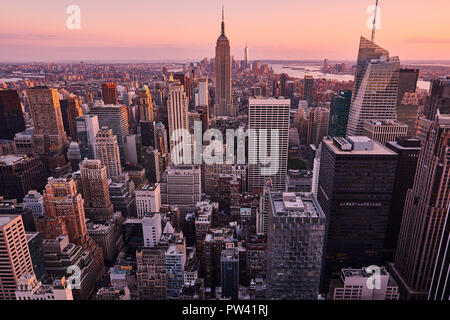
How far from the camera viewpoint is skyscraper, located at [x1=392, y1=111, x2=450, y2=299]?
9195 millimetres

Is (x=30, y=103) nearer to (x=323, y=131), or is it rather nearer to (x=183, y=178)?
(x=183, y=178)

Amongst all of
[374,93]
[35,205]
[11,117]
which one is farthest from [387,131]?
[11,117]

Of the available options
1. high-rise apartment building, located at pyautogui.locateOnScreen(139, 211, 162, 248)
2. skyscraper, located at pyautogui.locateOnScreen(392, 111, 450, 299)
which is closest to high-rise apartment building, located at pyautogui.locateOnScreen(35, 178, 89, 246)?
high-rise apartment building, located at pyautogui.locateOnScreen(139, 211, 162, 248)

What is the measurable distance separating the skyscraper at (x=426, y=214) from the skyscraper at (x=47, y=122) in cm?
2106

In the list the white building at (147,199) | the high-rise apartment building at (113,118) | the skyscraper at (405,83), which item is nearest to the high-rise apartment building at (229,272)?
the white building at (147,199)

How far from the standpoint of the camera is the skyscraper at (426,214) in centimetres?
920

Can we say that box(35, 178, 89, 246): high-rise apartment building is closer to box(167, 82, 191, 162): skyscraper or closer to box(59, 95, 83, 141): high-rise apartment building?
box(167, 82, 191, 162): skyscraper

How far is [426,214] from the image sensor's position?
9.75 m

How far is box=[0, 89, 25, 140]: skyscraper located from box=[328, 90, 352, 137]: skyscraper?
21387mm

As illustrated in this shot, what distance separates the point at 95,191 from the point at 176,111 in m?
10.3

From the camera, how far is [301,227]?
6.85 metres

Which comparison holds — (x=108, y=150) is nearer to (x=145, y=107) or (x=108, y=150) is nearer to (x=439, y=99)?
(x=145, y=107)

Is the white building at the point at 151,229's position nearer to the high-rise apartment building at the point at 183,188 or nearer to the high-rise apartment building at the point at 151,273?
the high-rise apartment building at the point at 151,273
